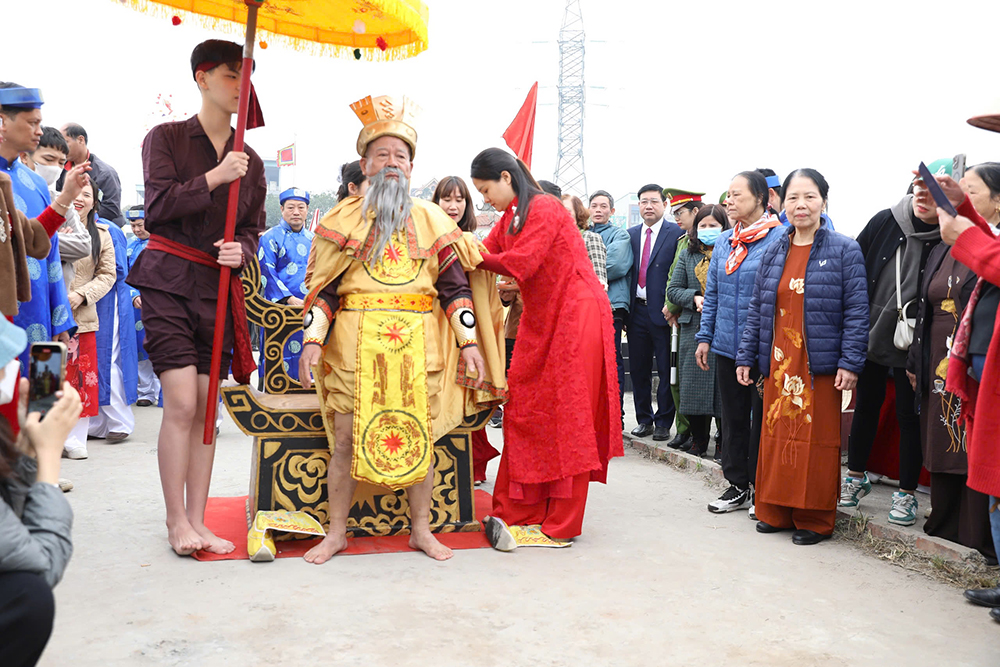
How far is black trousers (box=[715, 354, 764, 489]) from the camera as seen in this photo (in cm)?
452

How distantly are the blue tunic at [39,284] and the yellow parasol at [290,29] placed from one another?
2.86 ft

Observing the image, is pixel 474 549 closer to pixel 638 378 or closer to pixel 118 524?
pixel 118 524

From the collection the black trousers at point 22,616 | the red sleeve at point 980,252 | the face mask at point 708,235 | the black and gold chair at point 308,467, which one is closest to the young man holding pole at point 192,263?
the black and gold chair at point 308,467

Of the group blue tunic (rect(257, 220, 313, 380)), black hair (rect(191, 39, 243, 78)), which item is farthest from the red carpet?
blue tunic (rect(257, 220, 313, 380))

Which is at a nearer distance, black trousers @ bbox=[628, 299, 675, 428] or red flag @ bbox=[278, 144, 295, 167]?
black trousers @ bbox=[628, 299, 675, 428]

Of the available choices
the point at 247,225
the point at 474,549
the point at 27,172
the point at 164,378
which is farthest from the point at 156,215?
the point at 474,549

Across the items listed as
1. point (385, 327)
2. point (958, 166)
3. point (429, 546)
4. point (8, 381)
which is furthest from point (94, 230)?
point (958, 166)

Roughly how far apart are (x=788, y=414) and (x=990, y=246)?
149 cm

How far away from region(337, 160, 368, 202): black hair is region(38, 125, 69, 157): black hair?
1.51 m

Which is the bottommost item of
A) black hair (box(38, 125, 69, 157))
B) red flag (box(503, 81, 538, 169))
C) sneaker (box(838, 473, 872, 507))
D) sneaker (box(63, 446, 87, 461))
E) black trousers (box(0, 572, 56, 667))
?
sneaker (box(63, 446, 87, 461))

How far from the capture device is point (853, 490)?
4.47 metres

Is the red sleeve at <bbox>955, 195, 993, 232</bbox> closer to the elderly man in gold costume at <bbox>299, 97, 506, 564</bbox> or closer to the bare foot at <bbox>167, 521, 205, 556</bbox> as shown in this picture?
the elderly man in gold costume at <bbox>299, 97, 506, 564</bbox>

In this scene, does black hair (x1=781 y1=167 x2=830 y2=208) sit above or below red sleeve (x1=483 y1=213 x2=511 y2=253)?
above

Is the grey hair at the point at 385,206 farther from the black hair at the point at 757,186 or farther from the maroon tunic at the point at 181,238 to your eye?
the black hair at the point at 757,186
